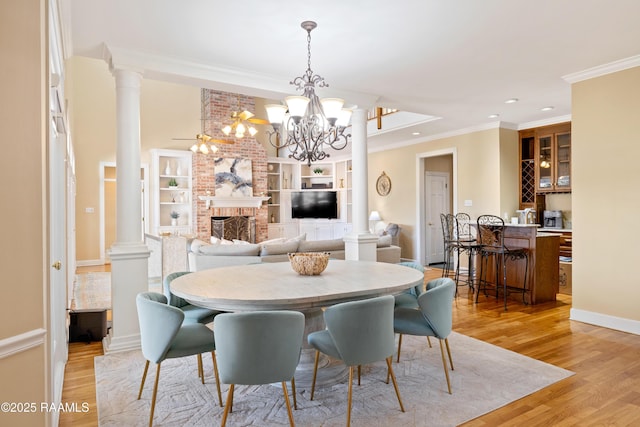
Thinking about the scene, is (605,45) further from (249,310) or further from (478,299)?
(249,310)

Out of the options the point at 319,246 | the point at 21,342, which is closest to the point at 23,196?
the point at 21,342

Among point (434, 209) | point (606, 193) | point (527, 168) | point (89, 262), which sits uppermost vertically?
point (527, 168)

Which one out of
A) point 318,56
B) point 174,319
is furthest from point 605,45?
→ point 174,319

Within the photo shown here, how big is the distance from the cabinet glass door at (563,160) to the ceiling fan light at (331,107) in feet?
15.6

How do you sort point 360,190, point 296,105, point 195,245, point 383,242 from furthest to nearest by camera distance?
point 383,242
point 195,245
point 360,190
point 296,105

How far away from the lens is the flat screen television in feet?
33.7

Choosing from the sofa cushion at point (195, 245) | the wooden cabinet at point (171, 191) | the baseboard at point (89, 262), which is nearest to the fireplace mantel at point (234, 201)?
the wooden cabinet at point (171, 191)

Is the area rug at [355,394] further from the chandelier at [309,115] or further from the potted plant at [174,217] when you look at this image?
the potted plant at [174,217]

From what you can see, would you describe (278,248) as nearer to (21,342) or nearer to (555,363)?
(555,363)

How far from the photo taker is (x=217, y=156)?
918 centimetres

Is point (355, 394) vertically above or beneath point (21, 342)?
beneath

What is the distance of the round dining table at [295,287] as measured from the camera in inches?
86.7

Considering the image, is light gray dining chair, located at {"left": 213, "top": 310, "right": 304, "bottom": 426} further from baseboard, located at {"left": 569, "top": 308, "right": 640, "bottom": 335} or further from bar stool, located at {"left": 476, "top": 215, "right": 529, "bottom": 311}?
bar stool, located at {"left": 476, "top": 215, "right": 529, "bottom": 311}

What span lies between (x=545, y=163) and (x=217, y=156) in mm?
6605
